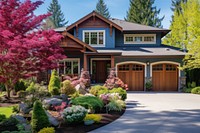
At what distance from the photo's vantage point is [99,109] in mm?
9500

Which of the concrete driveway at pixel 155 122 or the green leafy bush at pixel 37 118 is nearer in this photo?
the green leafy bush at pixel 37 118

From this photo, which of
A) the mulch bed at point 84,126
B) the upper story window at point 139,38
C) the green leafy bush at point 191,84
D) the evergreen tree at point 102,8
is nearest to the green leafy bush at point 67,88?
the mulch bed at point 84,126

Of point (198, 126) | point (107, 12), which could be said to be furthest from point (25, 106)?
point (107, 12)

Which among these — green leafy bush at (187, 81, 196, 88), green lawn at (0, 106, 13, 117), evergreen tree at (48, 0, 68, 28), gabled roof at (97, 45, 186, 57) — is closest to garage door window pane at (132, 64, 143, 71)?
gabled roof at (97, 45, 186, 57)

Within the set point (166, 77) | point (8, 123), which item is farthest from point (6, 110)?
point (166, 77)

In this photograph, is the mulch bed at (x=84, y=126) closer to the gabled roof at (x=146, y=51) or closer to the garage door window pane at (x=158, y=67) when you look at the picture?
the gabled roof at (x=146, y=51)

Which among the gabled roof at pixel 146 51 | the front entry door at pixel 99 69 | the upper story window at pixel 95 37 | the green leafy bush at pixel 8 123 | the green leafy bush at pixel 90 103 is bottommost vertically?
the green leafy bush at pixel 8 123

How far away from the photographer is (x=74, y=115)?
23.8ft

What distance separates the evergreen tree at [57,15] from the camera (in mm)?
58156

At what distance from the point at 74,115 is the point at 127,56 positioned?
506 inches

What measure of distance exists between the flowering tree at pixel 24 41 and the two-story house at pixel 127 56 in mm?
8572

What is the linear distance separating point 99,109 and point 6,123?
394 cm

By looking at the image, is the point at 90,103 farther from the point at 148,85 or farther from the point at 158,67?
the point at 158,67

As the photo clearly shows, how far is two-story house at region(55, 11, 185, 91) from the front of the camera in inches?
789
